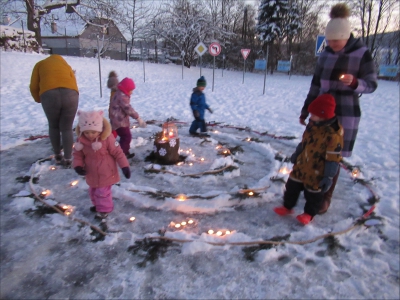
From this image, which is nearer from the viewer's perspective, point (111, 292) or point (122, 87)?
point (111, 292)

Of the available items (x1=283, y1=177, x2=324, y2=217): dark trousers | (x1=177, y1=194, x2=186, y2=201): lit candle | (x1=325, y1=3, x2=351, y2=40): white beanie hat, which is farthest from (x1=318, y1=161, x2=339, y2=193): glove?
(x1=177, y1=194, x2=186, y2=201): lit candle

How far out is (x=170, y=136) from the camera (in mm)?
4656

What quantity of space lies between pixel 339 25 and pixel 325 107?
77 cm

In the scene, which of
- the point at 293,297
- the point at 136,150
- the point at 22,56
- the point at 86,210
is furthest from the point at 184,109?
the point at 22,56

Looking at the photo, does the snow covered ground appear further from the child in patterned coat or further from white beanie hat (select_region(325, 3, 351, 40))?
white beanie hat (select_region(325, 3, 351, 40))

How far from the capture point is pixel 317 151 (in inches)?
111

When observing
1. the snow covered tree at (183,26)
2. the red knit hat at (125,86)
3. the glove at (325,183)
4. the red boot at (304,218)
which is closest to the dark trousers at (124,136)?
the red knit hat at (125,86)

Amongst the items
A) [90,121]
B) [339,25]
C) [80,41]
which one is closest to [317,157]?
[339,25]

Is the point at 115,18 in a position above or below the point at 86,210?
above

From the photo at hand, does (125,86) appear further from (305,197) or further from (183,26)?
(183,26)

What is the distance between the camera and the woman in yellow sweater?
12.9 ft

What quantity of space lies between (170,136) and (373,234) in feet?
9.89

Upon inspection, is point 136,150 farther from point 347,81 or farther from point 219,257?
point 347,81

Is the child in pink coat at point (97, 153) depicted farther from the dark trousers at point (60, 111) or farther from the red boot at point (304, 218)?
the red boot at point (304, 218)
